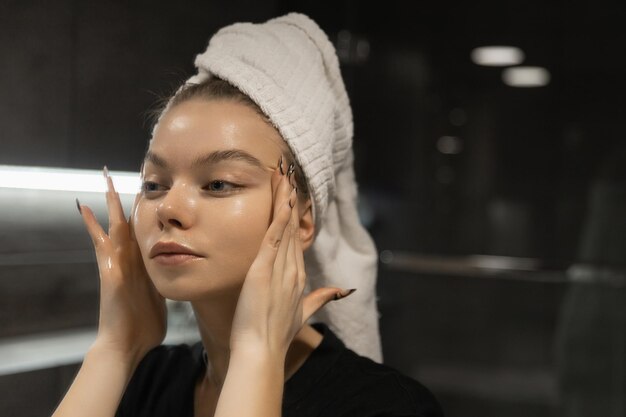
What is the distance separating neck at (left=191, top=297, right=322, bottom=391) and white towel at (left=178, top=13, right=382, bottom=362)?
0.12 m

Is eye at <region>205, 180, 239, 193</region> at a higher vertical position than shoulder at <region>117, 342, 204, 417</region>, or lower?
higher

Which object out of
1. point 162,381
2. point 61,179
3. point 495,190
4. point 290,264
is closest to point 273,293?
point 290,264

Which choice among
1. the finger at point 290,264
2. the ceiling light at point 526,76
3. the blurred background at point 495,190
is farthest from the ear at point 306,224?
the ceiling light at point 526,76

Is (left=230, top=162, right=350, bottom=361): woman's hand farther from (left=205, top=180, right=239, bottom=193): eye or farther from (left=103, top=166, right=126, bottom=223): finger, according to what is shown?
(left=103, top=166, right=126, bottom=223): finger

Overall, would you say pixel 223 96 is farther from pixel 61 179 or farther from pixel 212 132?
pixel 61 179

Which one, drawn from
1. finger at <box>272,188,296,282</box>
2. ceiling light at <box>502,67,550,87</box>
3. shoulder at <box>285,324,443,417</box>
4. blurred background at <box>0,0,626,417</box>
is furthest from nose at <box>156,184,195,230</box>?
ceiling light at <box>502,67,550,87</box>

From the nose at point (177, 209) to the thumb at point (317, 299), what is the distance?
0.18m

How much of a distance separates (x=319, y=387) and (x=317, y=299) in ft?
0.38

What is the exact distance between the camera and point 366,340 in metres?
1.19

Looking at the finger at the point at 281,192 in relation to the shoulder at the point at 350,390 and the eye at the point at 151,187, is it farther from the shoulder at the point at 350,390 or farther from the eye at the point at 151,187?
the shoulder at the point at 350,390

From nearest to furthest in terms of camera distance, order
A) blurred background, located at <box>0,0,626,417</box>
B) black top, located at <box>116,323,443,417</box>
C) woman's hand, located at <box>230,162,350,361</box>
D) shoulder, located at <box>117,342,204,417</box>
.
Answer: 1. woman's hand, located at <box>230,162,350,361</box>
2. black top, located at <box>116,323,443,417</box>
3. shoulder, located at <box>117,342,204,417</box>
4. blurred background, located at <box>0,0,626,417</box>

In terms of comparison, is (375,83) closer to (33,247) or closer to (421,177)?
(421,177)

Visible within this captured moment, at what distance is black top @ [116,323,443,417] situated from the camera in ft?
3.07

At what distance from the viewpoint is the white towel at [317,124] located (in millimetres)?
959
